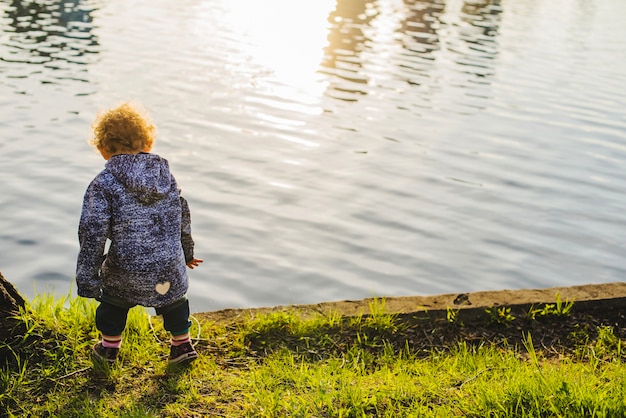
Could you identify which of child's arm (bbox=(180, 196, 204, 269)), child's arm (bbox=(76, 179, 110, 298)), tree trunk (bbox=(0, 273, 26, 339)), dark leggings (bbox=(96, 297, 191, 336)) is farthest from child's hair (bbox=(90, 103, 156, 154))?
tree trunk (bbox=(0, 273, 26, 339))

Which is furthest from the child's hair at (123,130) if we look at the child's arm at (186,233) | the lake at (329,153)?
the lake at (329,153)

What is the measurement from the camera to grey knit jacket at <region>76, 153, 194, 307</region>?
3.78 m

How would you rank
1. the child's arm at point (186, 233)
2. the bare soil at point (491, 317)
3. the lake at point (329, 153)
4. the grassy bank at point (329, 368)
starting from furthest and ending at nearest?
the lake at point (329, 153) < the bare soil at point (491, 317) < the child's arm at point (186, 233) < the grassy bank at point (329, 368)

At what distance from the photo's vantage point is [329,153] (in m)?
10.0

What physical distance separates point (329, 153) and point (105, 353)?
20.8ft

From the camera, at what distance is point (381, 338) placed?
4.73 meters

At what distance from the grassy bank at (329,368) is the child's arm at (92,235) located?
48 cm

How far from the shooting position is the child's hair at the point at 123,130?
3867mm

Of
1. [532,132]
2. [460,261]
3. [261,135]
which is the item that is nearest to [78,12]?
[261,135]

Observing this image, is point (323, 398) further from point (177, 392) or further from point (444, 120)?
point (444, 120)

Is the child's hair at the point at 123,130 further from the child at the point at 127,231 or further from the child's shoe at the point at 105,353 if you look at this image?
the child's shoe at the point at 105,353

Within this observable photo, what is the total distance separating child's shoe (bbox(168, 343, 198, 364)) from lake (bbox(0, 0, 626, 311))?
185cm

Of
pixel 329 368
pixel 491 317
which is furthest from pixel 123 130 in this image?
pixel 491 317

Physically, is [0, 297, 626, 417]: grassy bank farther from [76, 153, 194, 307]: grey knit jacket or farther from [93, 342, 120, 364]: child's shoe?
[76, 153, 194, 307]: grey knit jacket
